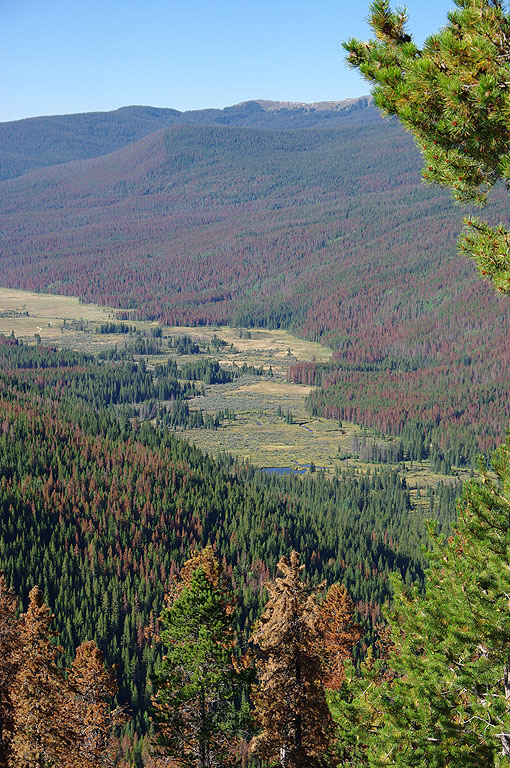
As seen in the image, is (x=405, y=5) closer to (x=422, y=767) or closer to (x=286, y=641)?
(x=422, y=767)

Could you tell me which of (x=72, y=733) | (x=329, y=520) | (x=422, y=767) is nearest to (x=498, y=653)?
(x=422, y=767)

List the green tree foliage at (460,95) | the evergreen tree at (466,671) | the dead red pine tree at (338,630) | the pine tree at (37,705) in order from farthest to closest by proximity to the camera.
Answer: the dead red pine tree at (338,630), the pine tree at (37,705), the evergreen tree at (466,671), the green tree foliage at (460,95)

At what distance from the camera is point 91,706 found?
3753 cm

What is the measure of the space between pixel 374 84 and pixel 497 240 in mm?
4988

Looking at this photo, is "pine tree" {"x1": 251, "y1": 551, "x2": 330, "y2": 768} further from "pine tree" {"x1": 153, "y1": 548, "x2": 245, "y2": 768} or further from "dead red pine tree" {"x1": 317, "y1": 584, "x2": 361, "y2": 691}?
"dead red pine tree" {"x1": 317, "y1": 584, "x2": 361, "y2": 691}

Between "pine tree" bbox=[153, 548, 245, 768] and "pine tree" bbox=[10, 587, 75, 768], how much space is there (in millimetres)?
5275

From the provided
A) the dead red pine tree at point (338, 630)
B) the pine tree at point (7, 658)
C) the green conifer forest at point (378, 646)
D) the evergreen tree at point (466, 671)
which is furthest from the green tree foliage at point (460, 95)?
the dead red pine tree at point (338, 630)

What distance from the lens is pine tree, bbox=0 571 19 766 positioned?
107 ft

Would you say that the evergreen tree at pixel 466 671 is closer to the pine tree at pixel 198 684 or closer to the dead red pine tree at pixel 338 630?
the pine tree at pixel 198 684

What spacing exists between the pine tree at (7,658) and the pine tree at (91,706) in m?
2.86

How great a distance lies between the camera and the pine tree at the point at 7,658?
32.6 meters

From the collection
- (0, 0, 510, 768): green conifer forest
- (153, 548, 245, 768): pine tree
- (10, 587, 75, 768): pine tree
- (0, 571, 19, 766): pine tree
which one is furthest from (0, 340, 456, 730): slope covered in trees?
(153, 548, 245, 768): pine tree

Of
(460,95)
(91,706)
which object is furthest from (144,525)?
(460,95)

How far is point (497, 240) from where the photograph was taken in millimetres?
20141
